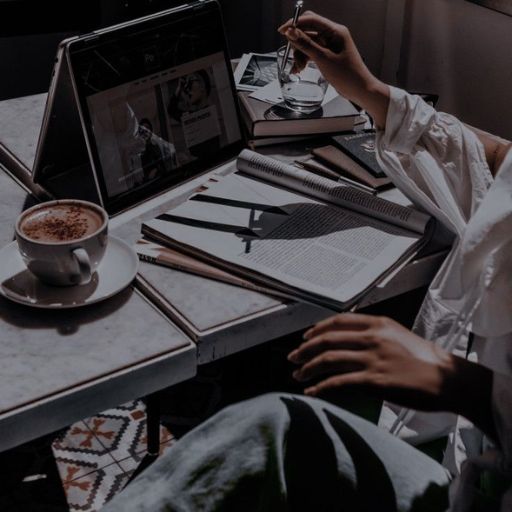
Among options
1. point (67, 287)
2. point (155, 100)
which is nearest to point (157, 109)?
point (155, 100)

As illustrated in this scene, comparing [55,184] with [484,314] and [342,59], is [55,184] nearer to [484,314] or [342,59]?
[342,59]

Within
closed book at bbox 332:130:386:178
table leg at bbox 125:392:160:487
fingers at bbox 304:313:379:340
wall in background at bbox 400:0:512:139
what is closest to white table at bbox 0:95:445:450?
fingers at bbox 304:313:379:340

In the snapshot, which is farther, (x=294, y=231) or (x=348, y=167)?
(x=348, y=167)

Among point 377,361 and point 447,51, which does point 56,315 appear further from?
point 447,51

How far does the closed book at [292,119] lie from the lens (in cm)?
137

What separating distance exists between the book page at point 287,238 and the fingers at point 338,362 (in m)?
0.14

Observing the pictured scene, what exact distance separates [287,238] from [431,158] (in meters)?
0.28

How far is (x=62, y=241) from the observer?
3.09ft

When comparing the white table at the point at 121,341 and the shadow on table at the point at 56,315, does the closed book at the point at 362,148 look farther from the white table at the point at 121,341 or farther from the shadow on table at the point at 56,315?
the shadow on table at the point at 56,315

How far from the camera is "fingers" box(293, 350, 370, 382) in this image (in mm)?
830

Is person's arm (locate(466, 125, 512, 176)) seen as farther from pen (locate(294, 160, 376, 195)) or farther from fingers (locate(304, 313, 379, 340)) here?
fingers (locate(304, 313, 379, 340))

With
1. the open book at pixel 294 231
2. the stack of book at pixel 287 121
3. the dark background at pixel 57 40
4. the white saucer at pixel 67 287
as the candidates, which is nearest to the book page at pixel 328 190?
the open book at pixel 294 231

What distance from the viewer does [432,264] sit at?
112 centimetres

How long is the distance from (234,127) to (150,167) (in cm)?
21
